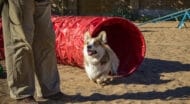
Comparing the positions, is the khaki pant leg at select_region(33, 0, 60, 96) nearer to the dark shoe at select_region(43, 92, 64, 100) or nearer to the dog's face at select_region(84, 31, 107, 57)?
the dark shoe at select_region(43, 92, 64, 100)

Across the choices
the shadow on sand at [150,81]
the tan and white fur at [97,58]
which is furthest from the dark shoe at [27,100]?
the tan and white fur at [97,58]

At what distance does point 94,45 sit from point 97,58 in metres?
0.21

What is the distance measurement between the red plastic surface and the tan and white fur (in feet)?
1.20

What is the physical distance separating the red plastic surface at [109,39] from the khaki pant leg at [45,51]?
1.59m

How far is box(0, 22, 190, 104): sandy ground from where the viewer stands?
20.0 ft

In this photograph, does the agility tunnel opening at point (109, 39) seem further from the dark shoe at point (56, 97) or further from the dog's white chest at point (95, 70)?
the dark shoe at point (56, 97)

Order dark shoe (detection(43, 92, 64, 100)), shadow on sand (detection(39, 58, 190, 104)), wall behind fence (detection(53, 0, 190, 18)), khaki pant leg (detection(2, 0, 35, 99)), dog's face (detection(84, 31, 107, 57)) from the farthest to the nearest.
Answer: wall behind fence (detection(53, 0, 190, 18))
dog's face (detection(84, 31, 107, 57))
shadow on sand (detection(39, 58, 190, 104))
dark shoe (detection(43, 92, 64, 100))
khaki pant leg (detection(2, 0, 35, 99))

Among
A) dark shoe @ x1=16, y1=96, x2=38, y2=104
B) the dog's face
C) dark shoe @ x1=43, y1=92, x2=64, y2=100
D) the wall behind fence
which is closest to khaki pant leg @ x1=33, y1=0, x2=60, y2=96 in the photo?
dark shoe @ x1=43, y1=92, x2=64, y2=100

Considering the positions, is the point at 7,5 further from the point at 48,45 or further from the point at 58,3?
the point at 58,3

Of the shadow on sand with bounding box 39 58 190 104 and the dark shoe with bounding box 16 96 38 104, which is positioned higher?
the dark shoe with bounding box 16 96 38 104

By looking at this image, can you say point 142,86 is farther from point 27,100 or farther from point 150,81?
point 27,100

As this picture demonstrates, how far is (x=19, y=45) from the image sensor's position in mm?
5453

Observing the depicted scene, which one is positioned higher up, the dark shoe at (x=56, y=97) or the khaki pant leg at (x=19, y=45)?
the khaki pant leg at (x=19, y=45)

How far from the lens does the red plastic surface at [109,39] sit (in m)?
7.67
